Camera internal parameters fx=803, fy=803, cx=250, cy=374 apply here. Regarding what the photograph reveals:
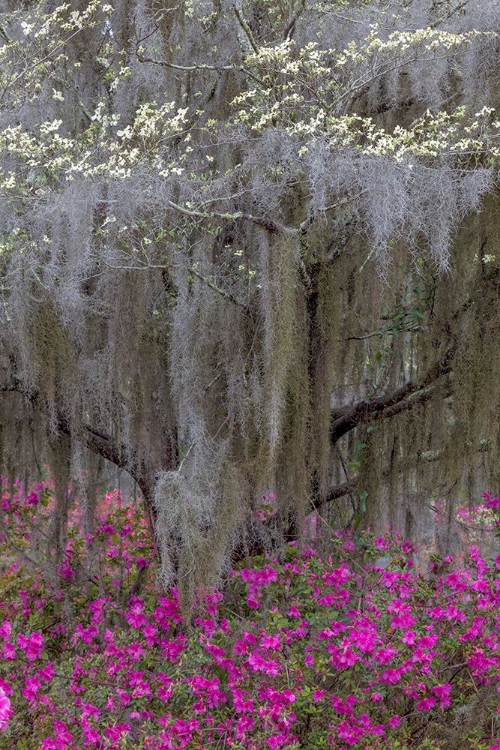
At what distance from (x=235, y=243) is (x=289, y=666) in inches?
62.8

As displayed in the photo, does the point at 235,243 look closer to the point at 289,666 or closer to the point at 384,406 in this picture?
the point at 384,406

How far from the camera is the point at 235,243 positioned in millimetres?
3184

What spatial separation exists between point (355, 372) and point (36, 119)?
5.76 ft

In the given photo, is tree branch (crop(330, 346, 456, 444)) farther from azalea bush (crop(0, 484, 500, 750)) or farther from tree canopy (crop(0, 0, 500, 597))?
azalea bush (crop(0, 484, 500, 750))

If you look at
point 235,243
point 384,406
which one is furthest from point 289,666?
point 235,243

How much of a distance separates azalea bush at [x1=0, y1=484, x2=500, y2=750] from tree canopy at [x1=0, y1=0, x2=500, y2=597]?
29cm

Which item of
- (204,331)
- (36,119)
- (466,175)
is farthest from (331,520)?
(36,119)

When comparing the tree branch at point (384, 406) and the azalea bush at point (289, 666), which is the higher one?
the tree branch at point (384, 406)

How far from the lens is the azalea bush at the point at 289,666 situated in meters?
2.70

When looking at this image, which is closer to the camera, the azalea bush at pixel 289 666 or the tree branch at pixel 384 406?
the azalea bush at pixel 289 666

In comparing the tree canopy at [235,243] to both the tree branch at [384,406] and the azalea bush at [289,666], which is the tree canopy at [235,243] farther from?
the azalea bush at [289,666]

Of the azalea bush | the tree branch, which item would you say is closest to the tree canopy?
the tree branch

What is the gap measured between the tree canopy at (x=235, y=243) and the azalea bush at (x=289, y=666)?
0.95 feet

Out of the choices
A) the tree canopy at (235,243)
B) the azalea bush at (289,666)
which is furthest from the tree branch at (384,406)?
the azalea bush at (289,666)
